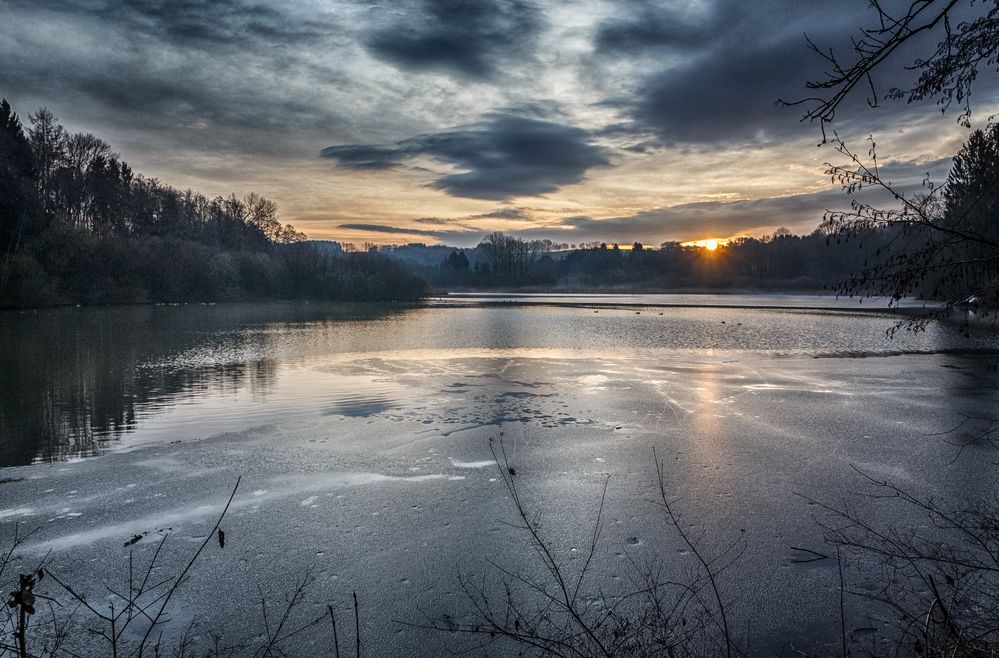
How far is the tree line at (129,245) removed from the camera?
49.1 metres

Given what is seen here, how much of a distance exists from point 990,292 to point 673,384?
423 inches

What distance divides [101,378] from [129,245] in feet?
180

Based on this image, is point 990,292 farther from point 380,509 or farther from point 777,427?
point 777,427

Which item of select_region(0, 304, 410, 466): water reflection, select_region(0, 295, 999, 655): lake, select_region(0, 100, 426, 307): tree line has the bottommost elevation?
select_region(0, 295, 999, 655): lake

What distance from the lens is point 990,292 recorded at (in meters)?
4.23

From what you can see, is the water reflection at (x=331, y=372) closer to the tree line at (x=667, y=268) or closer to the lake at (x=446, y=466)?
the lake at (x=446, y=466)

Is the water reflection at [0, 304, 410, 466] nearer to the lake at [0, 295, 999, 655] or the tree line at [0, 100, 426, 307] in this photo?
the lake at [0, 295, 999, 655]

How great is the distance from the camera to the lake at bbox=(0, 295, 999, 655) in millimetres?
5051

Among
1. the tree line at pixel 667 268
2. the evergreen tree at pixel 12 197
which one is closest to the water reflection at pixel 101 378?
the evergreen tree at pixel 12 197

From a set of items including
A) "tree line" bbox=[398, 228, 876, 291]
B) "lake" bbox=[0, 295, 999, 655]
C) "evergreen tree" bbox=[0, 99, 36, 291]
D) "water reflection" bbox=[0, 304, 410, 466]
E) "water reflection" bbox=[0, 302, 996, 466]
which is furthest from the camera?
"tree line" bbox=[398, 228, 876, 291]

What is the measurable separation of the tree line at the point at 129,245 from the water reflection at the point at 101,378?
2647 centimetres

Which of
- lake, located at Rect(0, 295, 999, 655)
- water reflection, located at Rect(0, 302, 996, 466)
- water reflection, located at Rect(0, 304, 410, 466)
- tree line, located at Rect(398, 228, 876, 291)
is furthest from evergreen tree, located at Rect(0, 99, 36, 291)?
tree line, located at Rect(398, 228, 876, 291)

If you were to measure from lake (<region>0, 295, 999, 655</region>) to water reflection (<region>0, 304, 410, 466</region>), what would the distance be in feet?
0.29

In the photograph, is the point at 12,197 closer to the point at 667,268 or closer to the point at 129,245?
the point at 129,245
